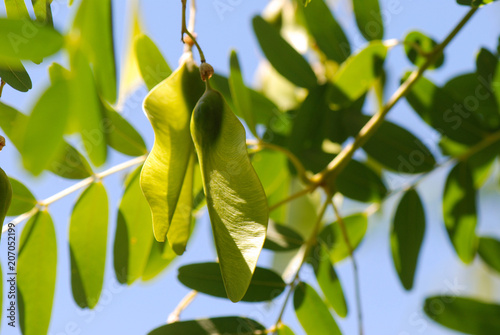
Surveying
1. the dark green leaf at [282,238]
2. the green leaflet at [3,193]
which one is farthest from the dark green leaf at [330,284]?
the green leaflet at [3,193]

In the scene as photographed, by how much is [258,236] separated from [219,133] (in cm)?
8

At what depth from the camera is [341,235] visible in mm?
760

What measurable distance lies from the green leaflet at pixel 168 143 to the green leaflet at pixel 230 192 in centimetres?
3

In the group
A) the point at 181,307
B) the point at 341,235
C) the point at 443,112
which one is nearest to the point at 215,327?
the point at 181,307

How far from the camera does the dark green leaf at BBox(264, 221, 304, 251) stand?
0.67 m

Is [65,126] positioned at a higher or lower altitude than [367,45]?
lower

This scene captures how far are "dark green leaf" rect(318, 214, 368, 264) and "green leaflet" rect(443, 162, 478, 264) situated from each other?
0.36ft

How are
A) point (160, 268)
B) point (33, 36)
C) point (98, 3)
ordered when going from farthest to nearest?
point (160, 268) → point (98, 3) → point (33, 36)

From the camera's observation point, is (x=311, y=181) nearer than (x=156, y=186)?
No

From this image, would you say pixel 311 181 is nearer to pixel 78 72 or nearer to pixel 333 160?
pixel 333 160

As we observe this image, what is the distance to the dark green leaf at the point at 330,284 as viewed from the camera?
2.15ft

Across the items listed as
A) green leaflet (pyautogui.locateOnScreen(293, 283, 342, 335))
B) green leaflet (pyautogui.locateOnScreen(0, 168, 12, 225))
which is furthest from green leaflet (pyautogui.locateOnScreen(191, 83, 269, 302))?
green leaflet (pyautogui.locateOnScreen(293, 283, 342, 335))

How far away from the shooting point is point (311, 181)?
0.67m

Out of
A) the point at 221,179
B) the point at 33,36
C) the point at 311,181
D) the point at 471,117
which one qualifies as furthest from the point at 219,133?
the point at 471,117
